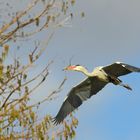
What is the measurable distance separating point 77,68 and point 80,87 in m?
0.78

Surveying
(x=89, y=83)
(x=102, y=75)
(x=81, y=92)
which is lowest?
(x=81, y=92)

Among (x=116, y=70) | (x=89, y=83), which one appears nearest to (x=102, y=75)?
(x=116, y=70)

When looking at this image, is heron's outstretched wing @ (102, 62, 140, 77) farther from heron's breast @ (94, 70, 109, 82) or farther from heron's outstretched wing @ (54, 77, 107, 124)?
heron's outstretched wing @ (54, 77, 107, 124)

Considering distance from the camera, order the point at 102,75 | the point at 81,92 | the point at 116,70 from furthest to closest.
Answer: the point at 81,92 → the point at 102,75 → the point at 116,70

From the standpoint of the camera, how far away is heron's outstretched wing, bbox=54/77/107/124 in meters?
16.9

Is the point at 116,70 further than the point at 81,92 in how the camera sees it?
No

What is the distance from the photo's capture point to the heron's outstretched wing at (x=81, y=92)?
16.9 metres

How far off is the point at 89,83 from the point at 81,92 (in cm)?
35

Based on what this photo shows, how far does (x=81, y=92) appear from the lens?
17344mm

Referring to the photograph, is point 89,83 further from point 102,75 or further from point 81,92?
point 102,75

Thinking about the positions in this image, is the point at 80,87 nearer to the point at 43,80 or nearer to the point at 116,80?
the point at 116,80

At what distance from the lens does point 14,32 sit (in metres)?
14.5

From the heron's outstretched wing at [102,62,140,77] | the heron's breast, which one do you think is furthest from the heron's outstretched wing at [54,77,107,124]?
the heron's outstretched wing at [102,62,140,77]

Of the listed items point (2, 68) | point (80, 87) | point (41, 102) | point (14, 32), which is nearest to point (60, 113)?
point (80, 87)
